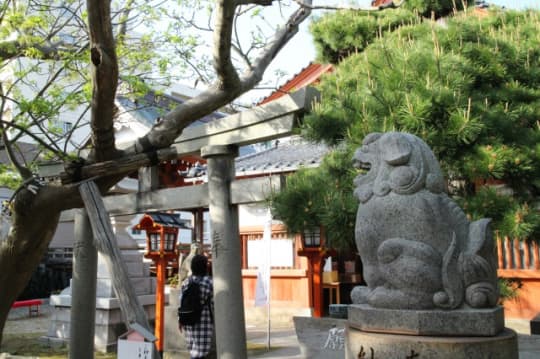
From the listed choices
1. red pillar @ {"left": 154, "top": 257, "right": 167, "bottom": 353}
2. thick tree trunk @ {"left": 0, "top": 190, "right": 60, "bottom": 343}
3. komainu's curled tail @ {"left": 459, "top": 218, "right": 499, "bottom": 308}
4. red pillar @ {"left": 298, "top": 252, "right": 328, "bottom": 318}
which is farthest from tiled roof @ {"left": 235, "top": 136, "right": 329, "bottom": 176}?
komainu's curled tail @ {"left": 459, "top": 218, "right": 499, "bottom": 308}

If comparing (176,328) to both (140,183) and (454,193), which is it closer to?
(140,183)

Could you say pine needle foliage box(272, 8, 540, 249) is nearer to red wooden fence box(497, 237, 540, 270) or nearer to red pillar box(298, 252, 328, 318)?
red wooden fence box(497, 237, 540, 270)

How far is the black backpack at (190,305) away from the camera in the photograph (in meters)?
5.57

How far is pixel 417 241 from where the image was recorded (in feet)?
11.8

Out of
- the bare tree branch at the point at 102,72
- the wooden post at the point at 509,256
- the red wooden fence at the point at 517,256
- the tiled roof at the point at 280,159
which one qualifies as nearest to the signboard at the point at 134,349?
the bare tree branch at the point at 102,72

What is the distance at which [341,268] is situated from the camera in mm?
13234

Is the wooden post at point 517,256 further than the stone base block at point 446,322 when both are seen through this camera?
Yes

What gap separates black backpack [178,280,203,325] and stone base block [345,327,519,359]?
2.53 metres

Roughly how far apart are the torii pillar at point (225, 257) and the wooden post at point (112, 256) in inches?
49.6

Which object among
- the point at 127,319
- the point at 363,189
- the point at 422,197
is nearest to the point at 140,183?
the point at 127,319

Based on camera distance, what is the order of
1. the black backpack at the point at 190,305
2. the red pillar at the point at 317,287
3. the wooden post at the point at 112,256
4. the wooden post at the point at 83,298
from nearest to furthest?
the wooden post at the point at 112,256 < the black backpack at the point at 190,305 < the wooden post at the point at 83,298 < the red pillar at the point at 317,287

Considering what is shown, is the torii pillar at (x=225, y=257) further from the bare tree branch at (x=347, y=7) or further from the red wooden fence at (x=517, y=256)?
the red wooden fence at (x=517, y=256)

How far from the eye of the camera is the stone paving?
5.39m

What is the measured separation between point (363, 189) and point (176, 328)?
585 centimetres
